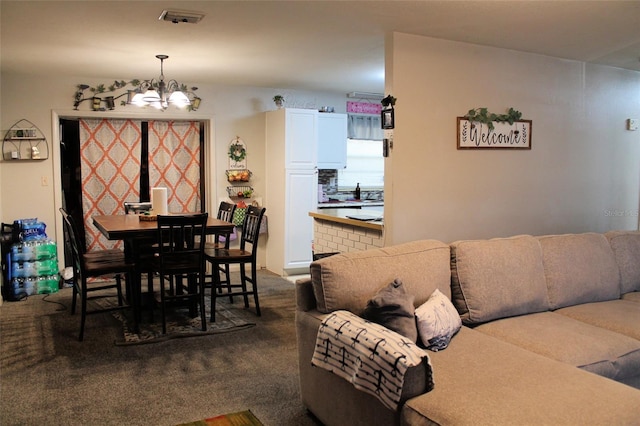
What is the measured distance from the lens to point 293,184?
20.7ft

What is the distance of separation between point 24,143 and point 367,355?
500cm

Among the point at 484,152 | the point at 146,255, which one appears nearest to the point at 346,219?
the point at 484,152

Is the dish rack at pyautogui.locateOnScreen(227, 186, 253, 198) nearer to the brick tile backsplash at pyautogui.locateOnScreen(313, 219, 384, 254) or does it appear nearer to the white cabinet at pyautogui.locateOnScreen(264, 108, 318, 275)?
the white cabinet at pyautogui.locateOnScreen(264, 108, 318, 275)

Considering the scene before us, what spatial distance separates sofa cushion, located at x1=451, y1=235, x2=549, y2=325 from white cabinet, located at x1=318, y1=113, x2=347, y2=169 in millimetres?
3755

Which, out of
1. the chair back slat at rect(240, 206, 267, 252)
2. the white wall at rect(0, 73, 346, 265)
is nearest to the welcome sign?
the chair back slat at rect(240, 206, 267, 252)

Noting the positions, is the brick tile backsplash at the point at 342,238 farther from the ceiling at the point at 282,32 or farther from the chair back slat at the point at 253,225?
the ceiling at the point at 282,32

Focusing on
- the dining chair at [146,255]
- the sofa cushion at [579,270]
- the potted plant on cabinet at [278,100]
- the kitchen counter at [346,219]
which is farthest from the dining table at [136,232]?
the sofa cushion at [579,270]

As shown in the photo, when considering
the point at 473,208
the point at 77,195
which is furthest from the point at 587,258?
the point at 77,195

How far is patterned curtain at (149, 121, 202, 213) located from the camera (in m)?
6.42

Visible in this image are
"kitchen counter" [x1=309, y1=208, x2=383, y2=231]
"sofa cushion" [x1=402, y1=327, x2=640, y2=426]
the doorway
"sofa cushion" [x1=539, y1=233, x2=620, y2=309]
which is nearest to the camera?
"sofa cushion" [x1=402, y1=327, x2=640, y2=426]

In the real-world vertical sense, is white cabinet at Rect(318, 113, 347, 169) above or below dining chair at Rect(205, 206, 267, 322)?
above

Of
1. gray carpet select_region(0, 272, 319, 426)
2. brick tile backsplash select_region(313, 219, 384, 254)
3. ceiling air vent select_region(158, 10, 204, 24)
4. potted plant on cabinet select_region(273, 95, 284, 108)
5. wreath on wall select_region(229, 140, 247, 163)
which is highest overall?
ceiling air vent select_region(158, 10, 204, 24)

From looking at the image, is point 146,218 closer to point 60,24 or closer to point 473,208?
point 60,24

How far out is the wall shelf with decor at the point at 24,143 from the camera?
18.1 feet
